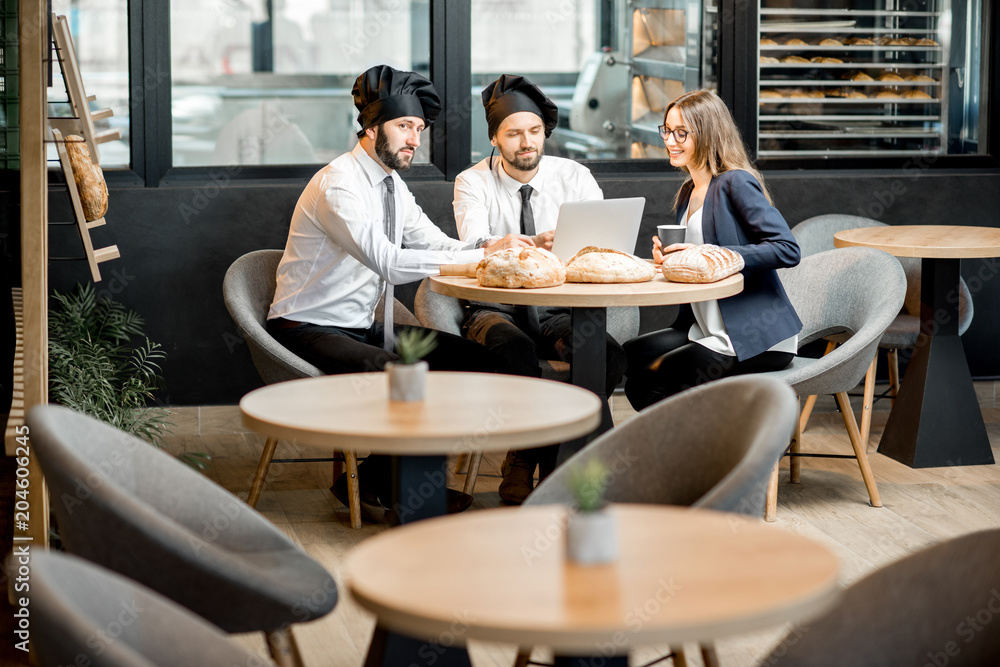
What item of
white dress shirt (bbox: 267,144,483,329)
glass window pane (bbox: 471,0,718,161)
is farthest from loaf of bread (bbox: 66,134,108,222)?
glass window pane (bbox: 471,0,718,161)

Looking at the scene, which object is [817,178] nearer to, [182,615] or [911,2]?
[911,2]

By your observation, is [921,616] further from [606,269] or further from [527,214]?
[527,214]

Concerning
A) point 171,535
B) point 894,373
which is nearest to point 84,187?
point 171,535

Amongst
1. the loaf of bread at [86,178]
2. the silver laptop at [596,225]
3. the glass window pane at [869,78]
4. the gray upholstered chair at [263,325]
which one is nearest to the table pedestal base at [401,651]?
the gray upholstered chair at [263,325]

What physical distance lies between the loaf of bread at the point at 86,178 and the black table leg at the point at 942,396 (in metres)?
3.21

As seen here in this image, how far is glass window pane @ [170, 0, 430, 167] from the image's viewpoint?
5.14 meters

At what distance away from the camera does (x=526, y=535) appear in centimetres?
159

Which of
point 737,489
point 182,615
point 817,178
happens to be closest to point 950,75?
point 817,178

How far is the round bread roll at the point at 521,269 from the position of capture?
3342mm

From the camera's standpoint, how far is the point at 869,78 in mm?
5723

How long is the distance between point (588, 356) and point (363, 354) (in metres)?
0.77

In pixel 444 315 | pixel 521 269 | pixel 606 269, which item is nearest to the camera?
pixel 521 269

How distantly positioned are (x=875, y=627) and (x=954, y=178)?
447cm

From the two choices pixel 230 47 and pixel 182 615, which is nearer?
pixel 182 615
